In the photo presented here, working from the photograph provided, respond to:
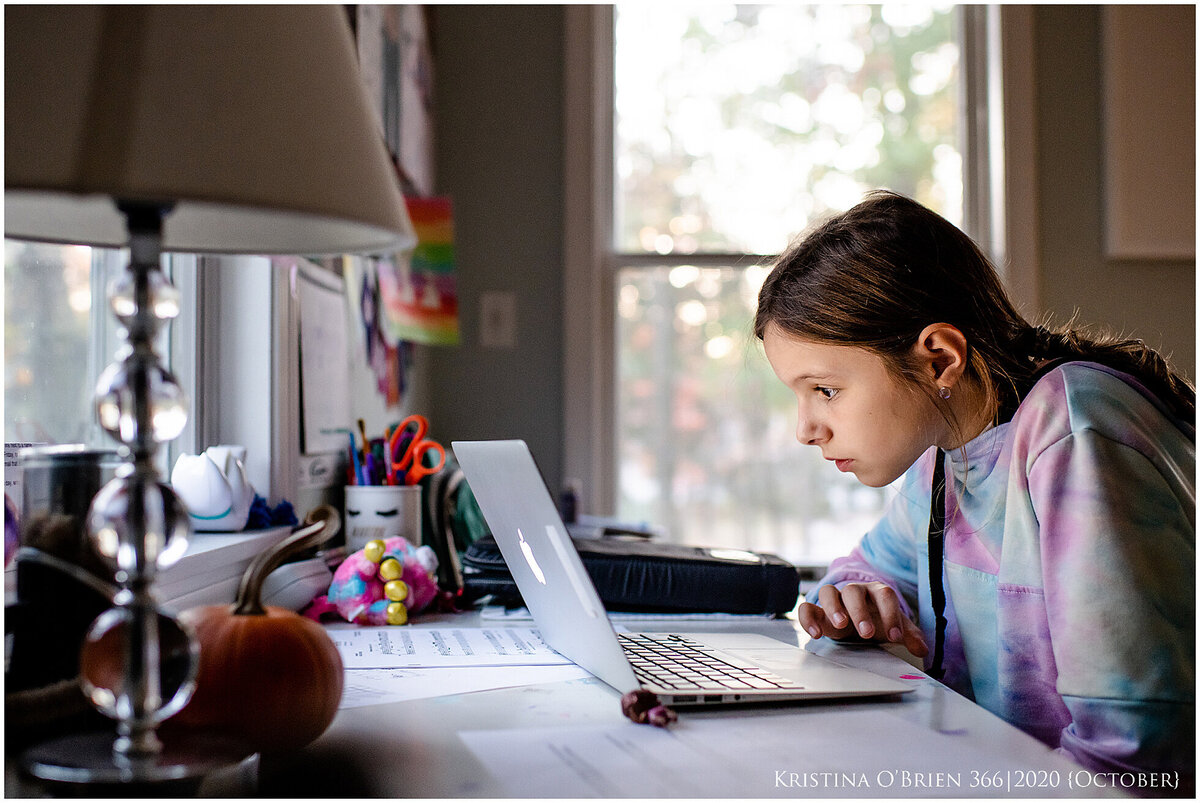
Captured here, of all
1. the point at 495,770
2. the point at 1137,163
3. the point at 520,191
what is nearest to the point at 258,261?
the point at 495,770

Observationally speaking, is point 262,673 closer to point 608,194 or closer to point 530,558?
point 530,558

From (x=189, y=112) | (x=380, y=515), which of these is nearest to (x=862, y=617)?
(x=380, y=515)

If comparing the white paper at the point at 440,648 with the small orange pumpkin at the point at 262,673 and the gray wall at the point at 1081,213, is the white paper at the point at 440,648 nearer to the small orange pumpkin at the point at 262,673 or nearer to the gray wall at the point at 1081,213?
the small orange pumpkin at the point at 262,673

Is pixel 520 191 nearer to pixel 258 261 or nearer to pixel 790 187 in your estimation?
pixel 790 187

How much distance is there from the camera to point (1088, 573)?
73 centimetres

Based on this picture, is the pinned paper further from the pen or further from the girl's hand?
the girl's hand

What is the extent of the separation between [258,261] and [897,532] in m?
0.88

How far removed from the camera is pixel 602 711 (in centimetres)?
70

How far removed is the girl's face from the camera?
3.34 feet

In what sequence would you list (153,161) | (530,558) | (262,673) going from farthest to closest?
(530,558) < (262,673) < (153,161)

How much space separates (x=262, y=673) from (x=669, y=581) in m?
0.62

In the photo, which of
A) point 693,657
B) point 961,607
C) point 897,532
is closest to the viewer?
point 693,657

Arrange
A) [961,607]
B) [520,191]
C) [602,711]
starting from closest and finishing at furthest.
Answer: [602,711] < [961,607] < [520,191]

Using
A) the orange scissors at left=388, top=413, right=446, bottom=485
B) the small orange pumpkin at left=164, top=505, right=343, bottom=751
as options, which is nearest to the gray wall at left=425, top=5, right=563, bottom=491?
the orange scissors at left=388, top=413, right=446, bottom=485
